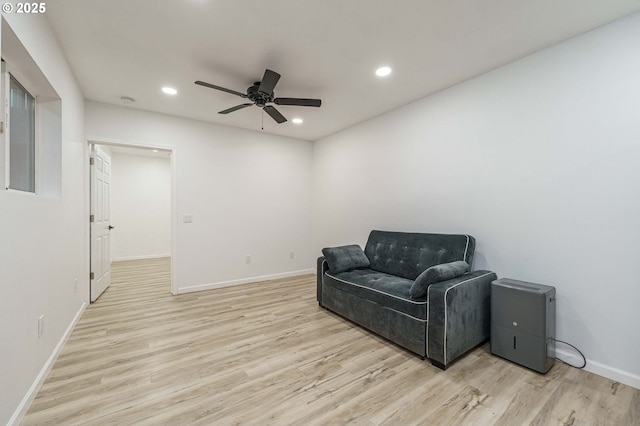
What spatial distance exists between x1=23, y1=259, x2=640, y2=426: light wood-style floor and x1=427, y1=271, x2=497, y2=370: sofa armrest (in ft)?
0.46

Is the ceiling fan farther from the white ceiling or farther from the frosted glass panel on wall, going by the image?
the frosted glass panel on wall

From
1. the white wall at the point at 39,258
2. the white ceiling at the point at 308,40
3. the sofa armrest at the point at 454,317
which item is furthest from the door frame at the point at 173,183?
the sofa armrest at the point at 454,317

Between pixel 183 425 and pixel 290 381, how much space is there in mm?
710

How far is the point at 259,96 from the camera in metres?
2.85

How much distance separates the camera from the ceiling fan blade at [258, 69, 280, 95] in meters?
2.37

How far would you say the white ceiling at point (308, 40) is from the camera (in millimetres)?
1908

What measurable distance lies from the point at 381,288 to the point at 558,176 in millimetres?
1786

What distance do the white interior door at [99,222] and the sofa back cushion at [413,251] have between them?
3.69 metres

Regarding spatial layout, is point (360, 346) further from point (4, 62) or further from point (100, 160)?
point (100, 160)

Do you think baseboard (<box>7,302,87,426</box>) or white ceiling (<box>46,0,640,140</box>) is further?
white ceiling (<box>46,0,640,140</box>)

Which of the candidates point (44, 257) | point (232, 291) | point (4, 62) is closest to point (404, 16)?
point (4, 62)

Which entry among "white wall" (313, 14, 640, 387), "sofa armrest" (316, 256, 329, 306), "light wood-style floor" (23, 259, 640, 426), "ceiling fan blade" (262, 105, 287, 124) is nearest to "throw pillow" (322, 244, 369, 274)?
"sofa armrest" (316, 256, 329, 306)

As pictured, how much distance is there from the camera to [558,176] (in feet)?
Result: 7.42

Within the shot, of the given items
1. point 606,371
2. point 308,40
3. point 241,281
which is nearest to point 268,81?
point 308,40
